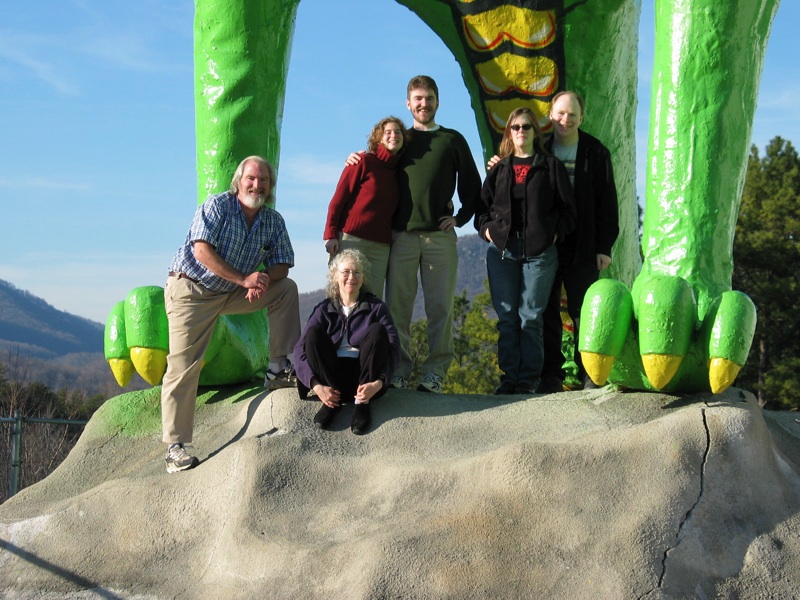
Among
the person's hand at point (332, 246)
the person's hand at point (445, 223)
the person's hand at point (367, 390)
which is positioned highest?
the person's hand at point (445, 223)

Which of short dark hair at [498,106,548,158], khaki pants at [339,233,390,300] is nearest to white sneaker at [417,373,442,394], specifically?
khaki pants at [339,233,390,300]

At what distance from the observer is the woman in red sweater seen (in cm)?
398

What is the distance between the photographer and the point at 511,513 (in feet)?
9.68

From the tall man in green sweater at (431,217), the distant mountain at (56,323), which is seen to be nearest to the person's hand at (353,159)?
the tall man in green sweater at (431,217)

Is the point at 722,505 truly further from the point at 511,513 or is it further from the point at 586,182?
the point at 586,182

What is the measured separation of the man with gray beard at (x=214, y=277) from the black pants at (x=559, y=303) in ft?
3.25

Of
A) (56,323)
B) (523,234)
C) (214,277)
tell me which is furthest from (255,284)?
(56,323)

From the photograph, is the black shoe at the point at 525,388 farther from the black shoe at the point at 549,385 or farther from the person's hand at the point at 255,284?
the person's hand at the point at 255,284

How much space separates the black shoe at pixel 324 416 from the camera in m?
3.55

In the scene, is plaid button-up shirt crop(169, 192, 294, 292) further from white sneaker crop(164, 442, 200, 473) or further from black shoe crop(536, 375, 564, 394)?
black shoe crop(536, 375, 564, 394)

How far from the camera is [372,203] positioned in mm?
3982

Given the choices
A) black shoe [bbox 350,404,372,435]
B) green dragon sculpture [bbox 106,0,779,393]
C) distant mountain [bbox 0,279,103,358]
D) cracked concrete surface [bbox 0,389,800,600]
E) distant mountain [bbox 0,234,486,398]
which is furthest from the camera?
distant mountain [bbox 0,279,103,358]

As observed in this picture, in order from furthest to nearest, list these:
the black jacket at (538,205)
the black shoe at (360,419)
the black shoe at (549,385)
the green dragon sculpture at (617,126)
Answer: the black shoe at (549,385), the black jacket at (538,205), the black shoe at (360,419), the green dragon sculpture at (617,126)

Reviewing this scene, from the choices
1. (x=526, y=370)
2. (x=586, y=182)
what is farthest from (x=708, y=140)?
(x=526, y=370)
